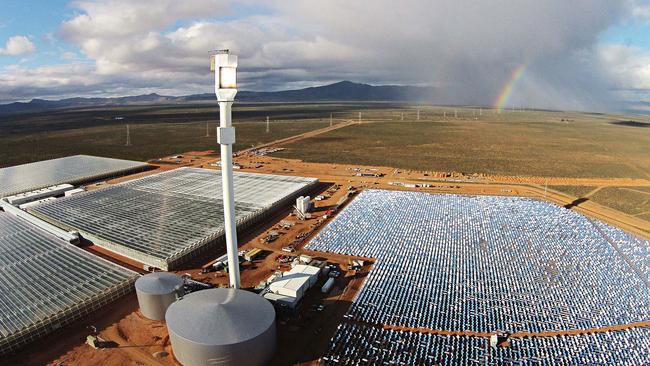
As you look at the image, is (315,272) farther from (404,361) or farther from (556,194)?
(556,194)

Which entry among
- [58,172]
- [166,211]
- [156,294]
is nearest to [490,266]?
[156,294]

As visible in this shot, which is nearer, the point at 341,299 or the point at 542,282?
the point at 341,299

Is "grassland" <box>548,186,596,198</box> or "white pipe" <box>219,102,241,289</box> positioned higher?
"white pipe" <box>219,102,241,289</box>

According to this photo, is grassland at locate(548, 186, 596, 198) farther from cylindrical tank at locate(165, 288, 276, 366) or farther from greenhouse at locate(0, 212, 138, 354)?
greenhouse at locate(0, 212, 138, 354)

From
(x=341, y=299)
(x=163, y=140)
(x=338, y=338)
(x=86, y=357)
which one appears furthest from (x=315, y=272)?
(x=163, y=140)

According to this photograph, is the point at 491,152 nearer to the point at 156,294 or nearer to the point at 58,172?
the point at 156,294

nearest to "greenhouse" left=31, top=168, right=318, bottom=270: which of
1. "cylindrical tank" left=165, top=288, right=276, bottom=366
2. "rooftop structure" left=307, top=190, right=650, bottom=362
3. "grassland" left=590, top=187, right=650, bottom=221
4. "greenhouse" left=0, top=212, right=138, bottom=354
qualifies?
"greenhouse" left=0, top=212, right=138, bottom=354
